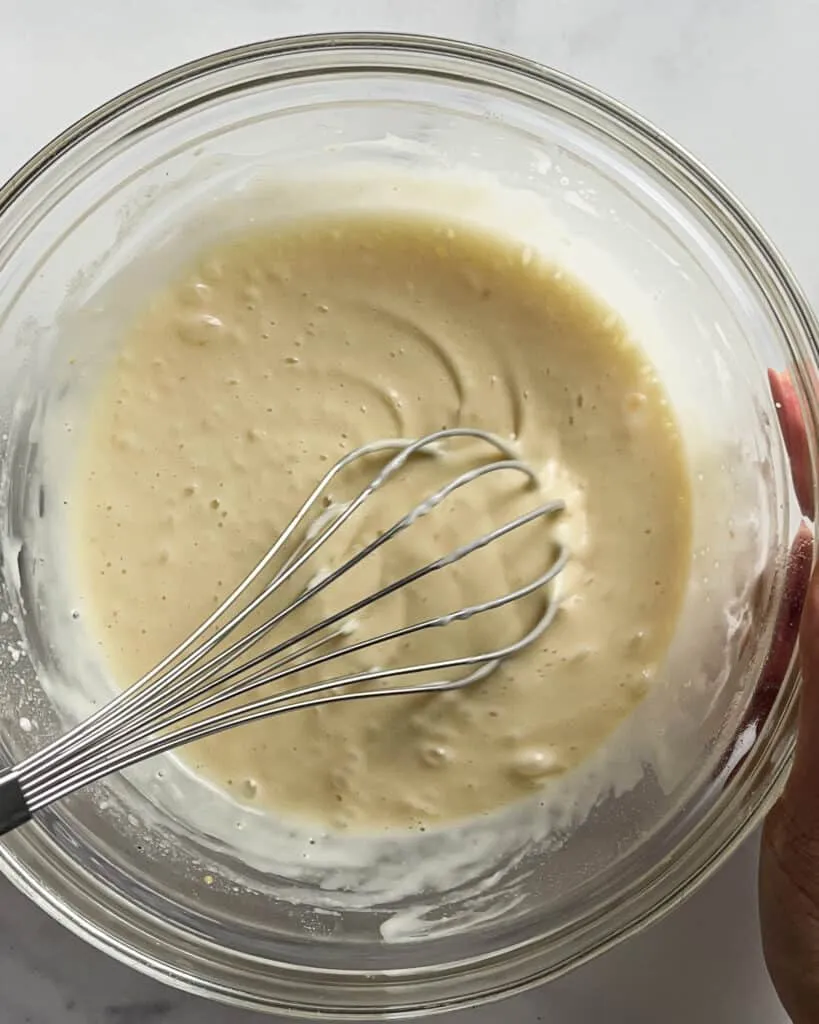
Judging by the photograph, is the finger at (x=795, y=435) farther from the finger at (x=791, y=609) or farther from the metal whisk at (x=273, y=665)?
the metal whisk at (x=273, y=665)

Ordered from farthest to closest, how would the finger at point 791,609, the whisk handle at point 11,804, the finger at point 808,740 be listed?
the finger at point 791,609, the finger at point 808,740, the whisk handle at point 11,804

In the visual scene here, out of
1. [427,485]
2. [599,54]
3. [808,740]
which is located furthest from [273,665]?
[599,54]

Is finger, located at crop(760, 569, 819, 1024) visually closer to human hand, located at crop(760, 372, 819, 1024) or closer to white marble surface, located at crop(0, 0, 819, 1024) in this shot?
human hand, located at crop(760, 372, 819, 1024)

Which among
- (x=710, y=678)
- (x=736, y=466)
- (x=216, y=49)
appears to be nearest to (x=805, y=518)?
(x=736, y=466)

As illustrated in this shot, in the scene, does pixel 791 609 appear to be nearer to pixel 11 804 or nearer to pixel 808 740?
pixel 808 740

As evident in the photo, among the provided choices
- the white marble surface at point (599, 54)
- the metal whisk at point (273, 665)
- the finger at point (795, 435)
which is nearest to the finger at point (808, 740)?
the finger at point (795, 435)

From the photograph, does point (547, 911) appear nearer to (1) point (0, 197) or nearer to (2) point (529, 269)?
(2) point (529, 269)

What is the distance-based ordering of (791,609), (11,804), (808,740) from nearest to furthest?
1. (11,804)
2. (808,740)
3. (791,609)
